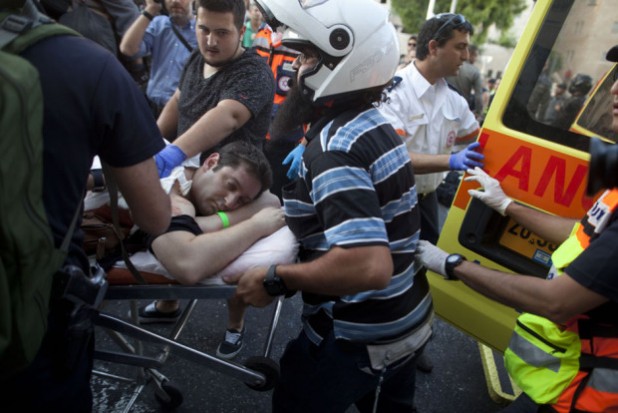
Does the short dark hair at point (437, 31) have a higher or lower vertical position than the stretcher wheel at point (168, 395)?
higher

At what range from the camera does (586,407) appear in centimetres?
147

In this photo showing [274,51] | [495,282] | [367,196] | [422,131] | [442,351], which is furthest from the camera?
[274,51]

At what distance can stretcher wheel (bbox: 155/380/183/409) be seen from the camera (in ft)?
→ 7.99

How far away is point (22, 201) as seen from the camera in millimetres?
1028

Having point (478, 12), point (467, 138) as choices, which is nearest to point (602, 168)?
point (467, 138)

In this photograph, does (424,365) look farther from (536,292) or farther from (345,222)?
(345,222)

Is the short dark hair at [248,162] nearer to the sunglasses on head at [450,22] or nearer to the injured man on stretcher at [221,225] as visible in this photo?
the injured man on stretcher at [221,225]

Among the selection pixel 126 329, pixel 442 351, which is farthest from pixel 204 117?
pixel 442 351

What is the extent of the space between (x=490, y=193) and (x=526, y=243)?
0.30m

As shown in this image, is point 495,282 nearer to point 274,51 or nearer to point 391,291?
point 391,291

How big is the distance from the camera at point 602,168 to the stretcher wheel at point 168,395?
7.24 feet

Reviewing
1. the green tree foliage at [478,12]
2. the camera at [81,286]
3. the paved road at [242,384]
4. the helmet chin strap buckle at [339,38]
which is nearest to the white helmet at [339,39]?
the helmet chin strap buckle at [339,38]

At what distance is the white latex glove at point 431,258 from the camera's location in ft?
5.84

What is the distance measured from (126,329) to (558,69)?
2.26 meters
